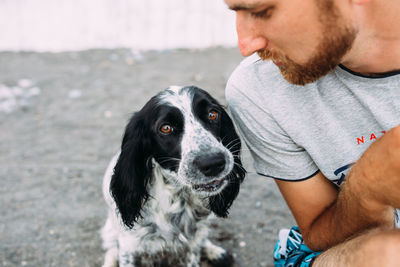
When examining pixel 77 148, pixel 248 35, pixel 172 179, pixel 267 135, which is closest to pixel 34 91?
pixel 77 148

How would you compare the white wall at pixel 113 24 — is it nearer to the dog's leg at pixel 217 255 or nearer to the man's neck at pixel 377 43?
the dog's leg at pixel 217 255

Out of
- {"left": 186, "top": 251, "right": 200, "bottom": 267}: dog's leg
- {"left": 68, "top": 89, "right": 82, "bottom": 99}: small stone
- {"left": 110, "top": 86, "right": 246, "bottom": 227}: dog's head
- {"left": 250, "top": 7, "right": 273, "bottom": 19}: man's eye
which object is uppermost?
{"left": 250, "top": 7, "right": 273, "bottom": 19}: man's eye

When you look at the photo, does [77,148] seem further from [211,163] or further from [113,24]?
[113,24]

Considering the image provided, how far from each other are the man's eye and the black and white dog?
0.77 m

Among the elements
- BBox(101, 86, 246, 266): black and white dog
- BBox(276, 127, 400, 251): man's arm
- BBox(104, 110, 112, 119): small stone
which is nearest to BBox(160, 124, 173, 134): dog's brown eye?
BBox(101, 86, 246, 266): black and white dog

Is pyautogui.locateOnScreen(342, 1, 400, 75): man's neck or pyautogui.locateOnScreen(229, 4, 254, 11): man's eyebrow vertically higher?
pyautogui.locateOnScreen(229, 4, 254, 11): man's eyebrow

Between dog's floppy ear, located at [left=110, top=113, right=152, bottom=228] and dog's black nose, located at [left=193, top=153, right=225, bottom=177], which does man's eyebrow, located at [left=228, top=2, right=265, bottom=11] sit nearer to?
dog's black nose, located at [left=193, top=153, right=225, bottom=177]

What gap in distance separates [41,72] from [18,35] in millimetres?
2231

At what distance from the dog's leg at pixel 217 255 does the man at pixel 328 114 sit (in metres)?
0.69

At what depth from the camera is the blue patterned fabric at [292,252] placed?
6.92 ft

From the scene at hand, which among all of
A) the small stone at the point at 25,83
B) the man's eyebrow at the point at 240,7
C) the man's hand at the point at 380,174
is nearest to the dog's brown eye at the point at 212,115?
the man's eyebrow at the point at 240,7

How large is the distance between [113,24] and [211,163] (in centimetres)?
668

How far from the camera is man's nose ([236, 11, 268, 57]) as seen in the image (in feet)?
5.76

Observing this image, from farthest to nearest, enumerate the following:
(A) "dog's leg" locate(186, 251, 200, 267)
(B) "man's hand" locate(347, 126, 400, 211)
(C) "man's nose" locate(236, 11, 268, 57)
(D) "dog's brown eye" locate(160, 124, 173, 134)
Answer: (A) "dog's leg" locate(186, 251, 200, 267), (D) "dog's brown eye" locate(160, 124, 173, 134), (C) "man's nose" locate(236, 11, 268, 57), (B) "man's hand" locate(347, 126, 400, 211)
